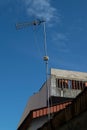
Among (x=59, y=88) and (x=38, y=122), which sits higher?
(x=59, y=88)

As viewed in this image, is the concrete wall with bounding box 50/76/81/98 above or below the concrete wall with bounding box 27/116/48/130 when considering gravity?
above

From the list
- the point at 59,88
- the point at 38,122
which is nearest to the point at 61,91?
the point at 59,88

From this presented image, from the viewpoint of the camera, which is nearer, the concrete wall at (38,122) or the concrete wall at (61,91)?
the concrete wall at (38,122)

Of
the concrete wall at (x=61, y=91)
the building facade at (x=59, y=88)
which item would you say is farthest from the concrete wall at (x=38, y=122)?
the concrete wall at (x=61, y=91)

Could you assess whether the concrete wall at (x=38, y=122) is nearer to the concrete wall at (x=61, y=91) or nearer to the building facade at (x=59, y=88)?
the building facade at (x=59, y=88)

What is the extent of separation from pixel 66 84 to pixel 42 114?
16963 millimetres

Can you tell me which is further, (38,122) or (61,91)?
(61,91)

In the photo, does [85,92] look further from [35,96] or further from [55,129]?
[35,96]

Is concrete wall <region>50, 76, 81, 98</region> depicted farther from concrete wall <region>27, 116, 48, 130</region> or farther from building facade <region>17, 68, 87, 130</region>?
concrete wall <region>27, 116, 48, 130</region>

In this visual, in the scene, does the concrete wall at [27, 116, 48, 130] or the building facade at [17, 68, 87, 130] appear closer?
the concrete wall at [27, 116, 48, 130]

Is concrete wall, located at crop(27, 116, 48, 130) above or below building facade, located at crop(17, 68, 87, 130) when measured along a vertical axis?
below

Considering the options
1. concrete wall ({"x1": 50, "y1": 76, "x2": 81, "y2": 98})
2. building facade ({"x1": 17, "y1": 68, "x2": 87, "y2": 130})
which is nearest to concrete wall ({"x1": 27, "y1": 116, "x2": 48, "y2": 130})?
building facade ({"x1": 17, "y1": 68, "x2": 87, "y2": 130})

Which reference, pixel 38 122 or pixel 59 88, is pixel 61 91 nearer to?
pixel 59 88

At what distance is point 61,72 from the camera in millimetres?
41125
